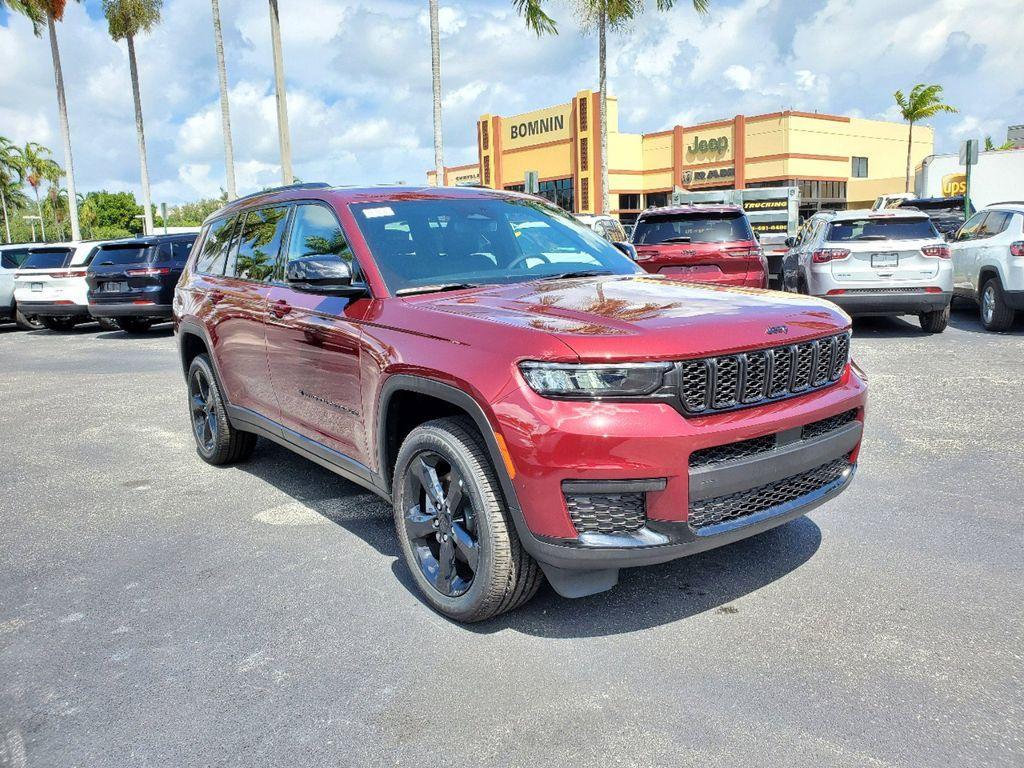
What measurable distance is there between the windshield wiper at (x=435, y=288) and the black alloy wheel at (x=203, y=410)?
2.51m

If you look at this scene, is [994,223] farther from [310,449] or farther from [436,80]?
[436,80]

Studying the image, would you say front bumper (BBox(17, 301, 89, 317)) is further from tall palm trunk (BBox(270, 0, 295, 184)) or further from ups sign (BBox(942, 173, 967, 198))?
ups sign (BBox(942, 173, 967, 198))

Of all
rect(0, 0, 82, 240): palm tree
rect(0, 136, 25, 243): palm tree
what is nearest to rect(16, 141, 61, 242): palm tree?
rect(0, 136, 25, 243): palm tree

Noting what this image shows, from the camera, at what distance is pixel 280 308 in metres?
4.53

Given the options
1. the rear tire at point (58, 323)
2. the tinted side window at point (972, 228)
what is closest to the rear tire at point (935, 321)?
the tinted side window at point (972, 228)

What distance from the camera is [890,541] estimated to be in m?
4.16

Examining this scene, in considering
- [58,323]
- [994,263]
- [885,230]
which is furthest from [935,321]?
[58,323]

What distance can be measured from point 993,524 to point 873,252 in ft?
23.3

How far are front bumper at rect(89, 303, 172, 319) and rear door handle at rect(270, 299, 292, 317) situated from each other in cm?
1075

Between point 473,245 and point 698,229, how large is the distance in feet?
25.9

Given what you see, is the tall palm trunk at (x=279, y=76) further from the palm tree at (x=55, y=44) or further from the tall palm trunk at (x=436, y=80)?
the palm tree at (x=55, y=44)

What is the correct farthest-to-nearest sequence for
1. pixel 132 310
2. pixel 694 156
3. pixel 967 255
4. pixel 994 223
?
pixel 694 156 < pixel 132 310 < pixel 967 255 < pixel 994 223

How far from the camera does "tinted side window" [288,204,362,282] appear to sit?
405cm

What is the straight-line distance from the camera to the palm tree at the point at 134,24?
31.9 metres
